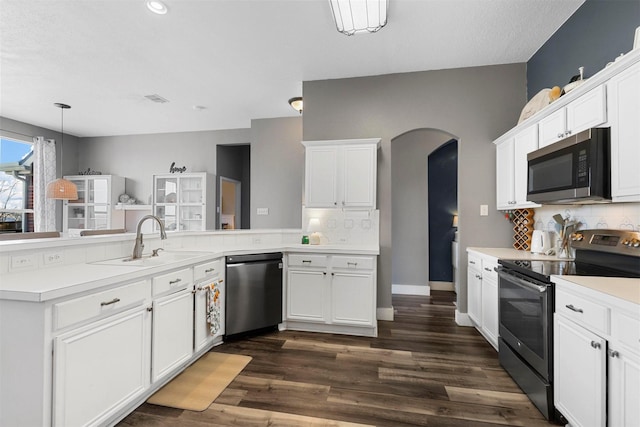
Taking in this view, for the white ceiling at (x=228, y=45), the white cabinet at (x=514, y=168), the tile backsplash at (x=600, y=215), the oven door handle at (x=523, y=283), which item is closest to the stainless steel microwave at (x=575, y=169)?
the tile backsplash at (x=600, y=215)

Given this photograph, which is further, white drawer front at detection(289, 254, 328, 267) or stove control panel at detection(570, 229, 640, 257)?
white drawer front at detection(289, 254, 328, 267)

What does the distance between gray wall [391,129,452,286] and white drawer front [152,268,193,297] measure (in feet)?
10.7

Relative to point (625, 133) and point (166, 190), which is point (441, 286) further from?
point (166, 190)

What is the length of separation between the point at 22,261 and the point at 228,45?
8.10 ft

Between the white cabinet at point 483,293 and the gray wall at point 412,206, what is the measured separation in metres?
1.43

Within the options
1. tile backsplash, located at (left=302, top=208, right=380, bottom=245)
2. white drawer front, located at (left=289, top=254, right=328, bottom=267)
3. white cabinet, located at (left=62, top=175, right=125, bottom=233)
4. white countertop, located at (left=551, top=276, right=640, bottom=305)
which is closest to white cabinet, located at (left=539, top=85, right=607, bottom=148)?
white countertop, located at (left=551, top=276, right=640, bottom=305)

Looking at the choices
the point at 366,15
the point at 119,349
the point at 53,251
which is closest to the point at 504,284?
the point at 366,15

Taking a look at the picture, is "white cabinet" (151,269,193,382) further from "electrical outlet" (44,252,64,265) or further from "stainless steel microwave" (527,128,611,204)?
"stainless steel microwave" (527,128,611,204)

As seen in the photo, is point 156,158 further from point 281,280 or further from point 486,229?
point 486,229

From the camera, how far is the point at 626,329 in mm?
1244

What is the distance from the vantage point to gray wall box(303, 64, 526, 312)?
3.40 metres

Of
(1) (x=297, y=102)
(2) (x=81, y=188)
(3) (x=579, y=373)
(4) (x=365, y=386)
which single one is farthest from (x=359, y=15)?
(2) (x=81, y=188)

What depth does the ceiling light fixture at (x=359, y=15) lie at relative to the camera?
7.57 feet

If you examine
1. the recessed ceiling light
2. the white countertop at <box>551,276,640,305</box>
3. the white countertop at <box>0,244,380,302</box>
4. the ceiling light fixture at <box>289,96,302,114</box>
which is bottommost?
the white countertop at <box>0,244,380,302</box>
